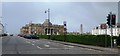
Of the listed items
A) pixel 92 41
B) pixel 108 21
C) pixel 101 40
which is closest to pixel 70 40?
pixel 92 41

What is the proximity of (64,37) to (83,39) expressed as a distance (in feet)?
55.8

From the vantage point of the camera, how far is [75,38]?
58.5 m

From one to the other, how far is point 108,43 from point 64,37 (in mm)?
28758

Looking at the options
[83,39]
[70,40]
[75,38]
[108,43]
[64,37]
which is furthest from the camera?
[64,37]

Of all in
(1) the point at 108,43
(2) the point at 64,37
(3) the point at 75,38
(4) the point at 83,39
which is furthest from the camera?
(2) the point at 64,37

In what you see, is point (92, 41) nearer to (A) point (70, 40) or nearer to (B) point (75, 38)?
(B) point (75, 38)

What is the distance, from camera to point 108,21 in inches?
1284

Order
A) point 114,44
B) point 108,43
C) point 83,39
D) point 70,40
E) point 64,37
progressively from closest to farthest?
point 114,44, point 108,43, point 83,39, point 70,40, point 64,37

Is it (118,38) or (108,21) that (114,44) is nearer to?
(118,38)

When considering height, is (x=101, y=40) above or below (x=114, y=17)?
below

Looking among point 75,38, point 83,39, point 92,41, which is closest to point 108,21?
point 92,41

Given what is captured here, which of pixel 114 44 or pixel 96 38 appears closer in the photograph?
pixel 114 44

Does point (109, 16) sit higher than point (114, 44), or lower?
higher

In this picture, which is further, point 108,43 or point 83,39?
point 83,39
